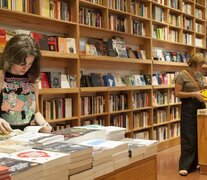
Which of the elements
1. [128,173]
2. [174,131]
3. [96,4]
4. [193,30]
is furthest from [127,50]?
[128,173]

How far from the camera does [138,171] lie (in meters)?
1.62

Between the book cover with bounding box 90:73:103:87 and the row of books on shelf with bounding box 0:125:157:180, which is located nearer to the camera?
the row of books on shelf with bounding box 0:125:157:180

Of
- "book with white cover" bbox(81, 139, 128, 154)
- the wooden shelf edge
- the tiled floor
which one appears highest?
the wooden shelf edge

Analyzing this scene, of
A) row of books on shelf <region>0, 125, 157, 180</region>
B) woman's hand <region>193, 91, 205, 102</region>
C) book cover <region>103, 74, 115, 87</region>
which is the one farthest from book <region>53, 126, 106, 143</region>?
A: book cover <region>103, 74, 115, 87</region>

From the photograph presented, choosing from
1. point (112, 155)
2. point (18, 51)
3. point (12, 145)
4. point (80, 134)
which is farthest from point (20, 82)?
point (112, 155)

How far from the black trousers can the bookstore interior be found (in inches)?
27.5

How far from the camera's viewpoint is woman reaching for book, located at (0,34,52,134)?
1.82 metres

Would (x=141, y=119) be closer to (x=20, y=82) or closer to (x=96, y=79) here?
(x=96, y=79)

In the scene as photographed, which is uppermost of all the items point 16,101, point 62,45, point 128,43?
point 128,43

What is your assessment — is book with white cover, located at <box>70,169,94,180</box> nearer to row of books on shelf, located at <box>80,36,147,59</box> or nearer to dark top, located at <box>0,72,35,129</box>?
dark top, located at <box>0,72,35,129</box>

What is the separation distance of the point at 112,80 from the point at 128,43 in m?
0.96

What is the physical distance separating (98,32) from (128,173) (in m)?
3.49

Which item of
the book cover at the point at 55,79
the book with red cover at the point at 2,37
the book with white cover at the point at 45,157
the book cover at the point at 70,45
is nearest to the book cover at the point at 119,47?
the book cover at the point at 70,45

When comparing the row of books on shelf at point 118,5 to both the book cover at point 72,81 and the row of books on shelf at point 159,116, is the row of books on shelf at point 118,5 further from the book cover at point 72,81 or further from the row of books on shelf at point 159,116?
the row of books on shelf at point 159,116
